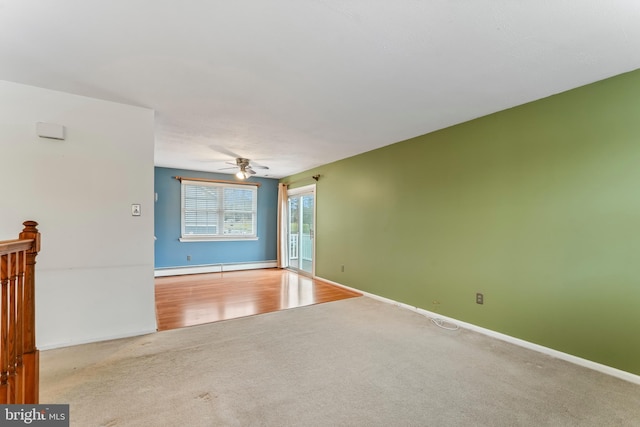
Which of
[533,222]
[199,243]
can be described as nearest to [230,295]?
[199,243]

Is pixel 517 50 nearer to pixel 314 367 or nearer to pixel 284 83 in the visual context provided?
pixel 284 83

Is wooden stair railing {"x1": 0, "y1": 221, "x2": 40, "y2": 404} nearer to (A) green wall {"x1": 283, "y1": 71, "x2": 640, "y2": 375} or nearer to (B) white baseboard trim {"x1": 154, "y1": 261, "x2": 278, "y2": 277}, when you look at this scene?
(A) green wall {"x1": 283, "y1": 71, "x2": 640, "y2": 375}

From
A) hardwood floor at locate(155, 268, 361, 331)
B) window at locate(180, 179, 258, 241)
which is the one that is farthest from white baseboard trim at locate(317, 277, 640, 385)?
window at locate(180, 179, 258, 241)

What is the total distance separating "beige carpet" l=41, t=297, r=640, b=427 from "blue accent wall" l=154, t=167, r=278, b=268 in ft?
11.6

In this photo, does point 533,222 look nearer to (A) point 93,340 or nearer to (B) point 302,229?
(A) point 93,340

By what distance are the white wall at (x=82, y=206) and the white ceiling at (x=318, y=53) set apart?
0.26 meters

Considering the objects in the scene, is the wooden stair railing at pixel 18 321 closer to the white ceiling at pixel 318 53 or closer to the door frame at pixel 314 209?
the white ceiling at pixel 318 53

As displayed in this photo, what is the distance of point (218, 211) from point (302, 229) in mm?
2049

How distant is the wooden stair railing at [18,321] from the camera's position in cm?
141

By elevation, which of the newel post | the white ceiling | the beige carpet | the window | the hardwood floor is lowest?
the hardwood floor

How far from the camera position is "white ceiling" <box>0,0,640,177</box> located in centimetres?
158

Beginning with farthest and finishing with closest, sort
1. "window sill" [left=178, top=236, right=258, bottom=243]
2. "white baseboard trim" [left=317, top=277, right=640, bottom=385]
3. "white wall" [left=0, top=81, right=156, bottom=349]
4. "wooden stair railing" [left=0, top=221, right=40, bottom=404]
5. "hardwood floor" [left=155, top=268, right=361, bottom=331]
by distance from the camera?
"window sill" [left=178, top=236, right=258, bottom=243], "hardwood floor" [left=155, top=268, right=361, bottom=331], "white wall" [left=0, top=81, right=156, bottom=349], "white baseboard trim" [left=317, top=277, right=640, bottom=385], "wooden stair railing" [left=0, top=221, right=40, bottom=404]

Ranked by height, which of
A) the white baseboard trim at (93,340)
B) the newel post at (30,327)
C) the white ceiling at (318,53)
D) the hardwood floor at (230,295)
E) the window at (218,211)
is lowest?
the hardwood floor at (230,295)

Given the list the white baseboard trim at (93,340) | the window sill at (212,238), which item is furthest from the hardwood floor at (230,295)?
the window sill at (212,238)
